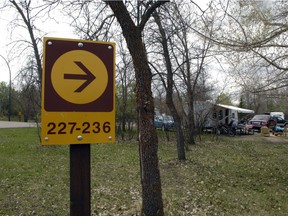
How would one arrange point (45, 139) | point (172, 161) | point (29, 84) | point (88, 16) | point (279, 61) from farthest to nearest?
1. point (29, 84)
2. point (172, 161)
3. point (279, 61)
4. point (88, 16)
5. point (45, 139)

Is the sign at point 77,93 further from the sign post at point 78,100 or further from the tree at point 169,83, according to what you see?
the tree at point 169,83

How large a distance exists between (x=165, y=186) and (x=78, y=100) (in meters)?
4.99

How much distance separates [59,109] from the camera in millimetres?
1825

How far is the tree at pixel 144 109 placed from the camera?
365 centimetres

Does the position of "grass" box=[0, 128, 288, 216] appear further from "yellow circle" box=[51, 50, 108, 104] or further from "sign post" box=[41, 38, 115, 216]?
"yellow circle" box=[51, 50, 108, 104]

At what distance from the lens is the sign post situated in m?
1.82

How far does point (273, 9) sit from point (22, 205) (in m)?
7.99

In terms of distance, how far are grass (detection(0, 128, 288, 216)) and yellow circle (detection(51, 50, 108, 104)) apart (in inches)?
128

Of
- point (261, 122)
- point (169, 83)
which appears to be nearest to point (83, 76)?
point (169, 83)

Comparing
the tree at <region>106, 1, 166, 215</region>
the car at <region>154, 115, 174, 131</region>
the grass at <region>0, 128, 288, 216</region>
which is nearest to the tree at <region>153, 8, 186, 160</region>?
the grass at <region>0, 128, 288, 216</region>

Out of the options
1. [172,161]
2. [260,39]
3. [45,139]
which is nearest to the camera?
[45,139]

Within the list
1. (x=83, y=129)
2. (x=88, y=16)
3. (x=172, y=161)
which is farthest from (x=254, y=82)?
(x=83, y=129)

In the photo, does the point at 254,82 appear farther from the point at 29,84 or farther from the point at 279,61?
the point at 29,84

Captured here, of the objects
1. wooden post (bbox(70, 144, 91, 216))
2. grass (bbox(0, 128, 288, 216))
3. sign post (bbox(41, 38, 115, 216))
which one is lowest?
grass (bbox(0, 128, 288, 216))
